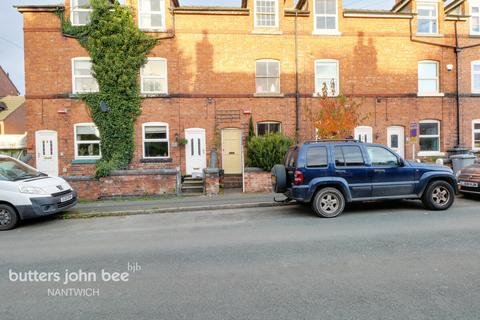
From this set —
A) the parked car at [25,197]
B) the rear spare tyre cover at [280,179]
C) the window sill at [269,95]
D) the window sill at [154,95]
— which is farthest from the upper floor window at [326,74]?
the parked car at [25,197]

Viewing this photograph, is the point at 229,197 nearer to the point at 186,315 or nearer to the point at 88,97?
the point at 186,315

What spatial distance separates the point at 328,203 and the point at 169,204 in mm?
5279

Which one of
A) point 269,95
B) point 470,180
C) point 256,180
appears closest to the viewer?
point 470,180

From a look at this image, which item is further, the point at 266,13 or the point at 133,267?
the point at 266,13

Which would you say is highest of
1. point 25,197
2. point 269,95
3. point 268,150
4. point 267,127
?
point 269,95

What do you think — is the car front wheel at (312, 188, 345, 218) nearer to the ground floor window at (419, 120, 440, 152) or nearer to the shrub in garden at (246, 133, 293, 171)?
the shrub in garden at (246, 133, 293, 171)

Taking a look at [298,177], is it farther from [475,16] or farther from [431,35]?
[475,16]

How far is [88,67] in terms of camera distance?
14320 millimetres

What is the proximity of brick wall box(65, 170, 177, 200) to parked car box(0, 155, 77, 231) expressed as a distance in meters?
3.24

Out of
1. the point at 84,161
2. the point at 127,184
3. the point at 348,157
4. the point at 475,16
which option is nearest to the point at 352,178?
the point at 348,157

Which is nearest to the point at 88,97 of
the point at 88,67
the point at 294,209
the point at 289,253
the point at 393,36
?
the point at 88,67

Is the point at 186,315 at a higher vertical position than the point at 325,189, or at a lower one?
lower

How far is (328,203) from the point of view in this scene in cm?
762

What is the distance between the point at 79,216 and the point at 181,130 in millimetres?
7014
